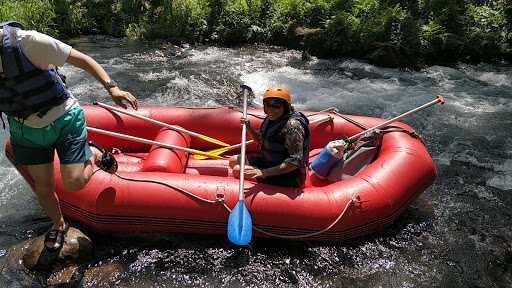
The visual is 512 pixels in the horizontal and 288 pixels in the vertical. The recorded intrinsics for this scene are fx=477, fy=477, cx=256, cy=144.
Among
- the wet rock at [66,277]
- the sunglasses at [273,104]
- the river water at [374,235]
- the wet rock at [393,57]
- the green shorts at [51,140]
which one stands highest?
the sunglasses at [273,104]

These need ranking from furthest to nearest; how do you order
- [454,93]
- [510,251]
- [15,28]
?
[454,93]
[510,251]
[15,28]

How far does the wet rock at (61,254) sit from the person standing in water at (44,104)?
0.40 meters

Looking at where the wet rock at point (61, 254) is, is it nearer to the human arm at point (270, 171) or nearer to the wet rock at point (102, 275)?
the wet rock at point (102, 275)

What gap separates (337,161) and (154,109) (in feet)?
6.52

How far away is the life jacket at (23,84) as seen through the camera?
266 cm

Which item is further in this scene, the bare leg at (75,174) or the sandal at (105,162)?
the sandal at (105,162)

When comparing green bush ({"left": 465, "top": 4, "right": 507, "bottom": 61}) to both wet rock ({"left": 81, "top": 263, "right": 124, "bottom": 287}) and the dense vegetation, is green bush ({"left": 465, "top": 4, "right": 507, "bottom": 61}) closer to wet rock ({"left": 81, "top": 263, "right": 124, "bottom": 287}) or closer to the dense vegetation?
the dense vegetation

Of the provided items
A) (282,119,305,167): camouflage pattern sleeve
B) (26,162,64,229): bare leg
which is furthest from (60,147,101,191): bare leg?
(282,119,305,167): camouflage pattern sleeve

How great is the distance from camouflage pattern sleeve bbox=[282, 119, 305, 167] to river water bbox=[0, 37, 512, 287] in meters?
0.77

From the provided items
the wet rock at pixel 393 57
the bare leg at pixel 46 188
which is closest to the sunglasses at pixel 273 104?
the bare leg at pixel 46 188

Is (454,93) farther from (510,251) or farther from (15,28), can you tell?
(15,28)

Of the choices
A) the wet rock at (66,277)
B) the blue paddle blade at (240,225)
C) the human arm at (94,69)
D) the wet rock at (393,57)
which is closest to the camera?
the human arm at (94,69)

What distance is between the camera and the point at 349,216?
12.4 feet

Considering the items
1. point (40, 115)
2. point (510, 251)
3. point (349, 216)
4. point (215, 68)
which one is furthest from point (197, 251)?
point (215, 68)
